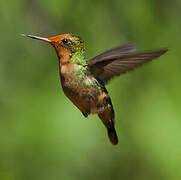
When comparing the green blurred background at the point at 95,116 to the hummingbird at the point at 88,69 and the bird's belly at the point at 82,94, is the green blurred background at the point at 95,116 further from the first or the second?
the bird's belly at the point at 82,94

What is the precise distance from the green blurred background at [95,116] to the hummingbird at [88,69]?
0.73 m

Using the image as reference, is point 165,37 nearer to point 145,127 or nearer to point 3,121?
point 145,127

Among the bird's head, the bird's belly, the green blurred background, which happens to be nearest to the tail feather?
the bird's belly

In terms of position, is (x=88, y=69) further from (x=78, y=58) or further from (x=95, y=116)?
(x=95, y=116)

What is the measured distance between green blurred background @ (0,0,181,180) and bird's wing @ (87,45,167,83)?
83 centimetres

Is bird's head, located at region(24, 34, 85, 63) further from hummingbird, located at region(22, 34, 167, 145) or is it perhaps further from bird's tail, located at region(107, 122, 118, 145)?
bird's tail, located at region(107, 122, 118, 145)

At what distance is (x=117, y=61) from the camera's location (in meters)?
3.20

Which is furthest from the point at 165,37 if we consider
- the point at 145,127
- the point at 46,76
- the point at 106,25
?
the point at 46,76

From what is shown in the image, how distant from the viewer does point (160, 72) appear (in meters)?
4.21

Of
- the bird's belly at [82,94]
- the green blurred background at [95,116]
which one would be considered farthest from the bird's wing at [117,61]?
the green blurred background at [95,116]

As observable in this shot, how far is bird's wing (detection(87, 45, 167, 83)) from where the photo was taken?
109 inches

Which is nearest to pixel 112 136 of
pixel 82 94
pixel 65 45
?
pixel 82 94

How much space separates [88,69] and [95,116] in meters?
1.06

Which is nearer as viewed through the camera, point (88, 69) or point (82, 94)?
point (82, 94)
